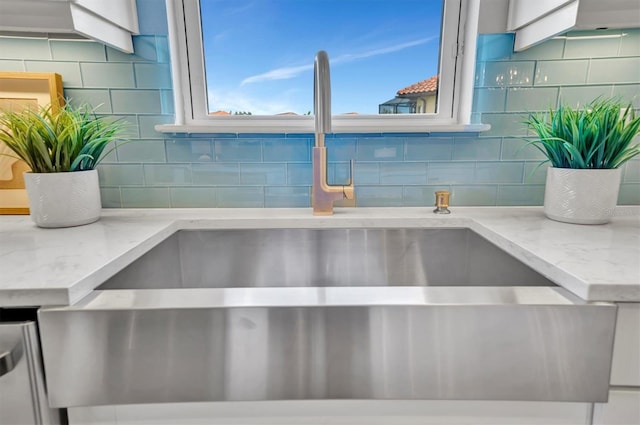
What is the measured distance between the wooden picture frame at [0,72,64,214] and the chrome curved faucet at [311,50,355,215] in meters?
0.76

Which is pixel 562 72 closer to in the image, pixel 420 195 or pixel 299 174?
pixel 420 195

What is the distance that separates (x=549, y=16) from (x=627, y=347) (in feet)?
2.68

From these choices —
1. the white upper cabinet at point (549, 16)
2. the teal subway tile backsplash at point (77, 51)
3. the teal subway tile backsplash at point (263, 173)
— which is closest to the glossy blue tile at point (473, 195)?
the white upper cabinet at point (549, 16)

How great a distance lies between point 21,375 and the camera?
20.8 inches

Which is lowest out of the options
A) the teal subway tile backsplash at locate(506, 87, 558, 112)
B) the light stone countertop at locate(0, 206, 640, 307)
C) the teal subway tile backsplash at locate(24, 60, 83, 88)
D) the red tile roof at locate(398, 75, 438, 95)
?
the light stone countertop at locate(0, 206, 640, 307)

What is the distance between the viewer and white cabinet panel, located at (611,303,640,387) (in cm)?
54

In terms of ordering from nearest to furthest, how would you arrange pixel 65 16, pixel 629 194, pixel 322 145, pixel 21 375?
pixel 21 375
pixel 65 16
pixel 322 145
pixel 629 194

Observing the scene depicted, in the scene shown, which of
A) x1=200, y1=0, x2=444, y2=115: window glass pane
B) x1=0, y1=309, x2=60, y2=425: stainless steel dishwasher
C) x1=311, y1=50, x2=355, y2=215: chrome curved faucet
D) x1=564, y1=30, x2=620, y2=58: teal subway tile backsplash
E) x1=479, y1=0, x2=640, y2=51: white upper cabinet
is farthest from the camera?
x1=200, y1=0, x2=444, y2=115: window glass pane

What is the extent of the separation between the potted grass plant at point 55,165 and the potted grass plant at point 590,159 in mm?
1202

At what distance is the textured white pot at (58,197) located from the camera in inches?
34.7

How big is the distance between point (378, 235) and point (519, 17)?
0.74m

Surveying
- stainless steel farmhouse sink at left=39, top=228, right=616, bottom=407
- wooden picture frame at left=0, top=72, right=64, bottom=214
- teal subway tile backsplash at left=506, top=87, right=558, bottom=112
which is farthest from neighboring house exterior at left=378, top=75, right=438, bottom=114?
wooden picture frame at left=0, top=72, right=64, bottom=214

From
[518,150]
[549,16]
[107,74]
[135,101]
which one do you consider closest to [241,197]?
[135,101]

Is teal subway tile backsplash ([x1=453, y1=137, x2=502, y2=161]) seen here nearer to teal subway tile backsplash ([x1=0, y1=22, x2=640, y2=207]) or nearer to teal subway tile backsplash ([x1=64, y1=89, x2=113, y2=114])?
teal subway tile backsplash ([x1=0, y1=22, x2=640, y2=207])
